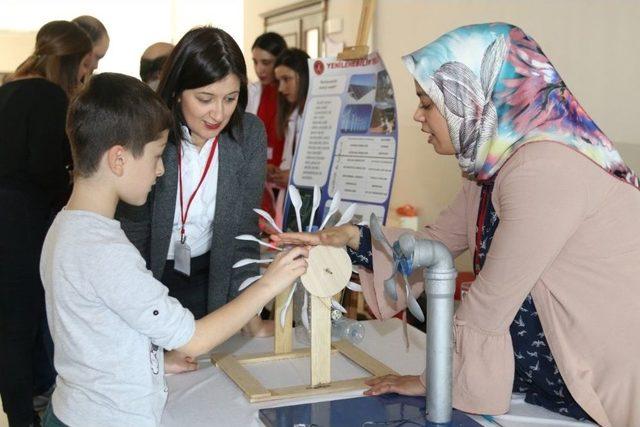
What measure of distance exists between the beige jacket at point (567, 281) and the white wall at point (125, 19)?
23.3 ft

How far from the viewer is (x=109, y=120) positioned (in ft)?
4.17

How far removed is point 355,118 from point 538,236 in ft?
6.08

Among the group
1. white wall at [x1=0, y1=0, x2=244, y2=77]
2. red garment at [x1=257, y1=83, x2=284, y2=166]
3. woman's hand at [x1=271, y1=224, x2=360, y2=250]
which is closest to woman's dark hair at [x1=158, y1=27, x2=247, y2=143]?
woman's hand at [x1=271, y1=224, x2=360, y2=250]

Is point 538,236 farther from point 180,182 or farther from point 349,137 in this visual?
point 349,137

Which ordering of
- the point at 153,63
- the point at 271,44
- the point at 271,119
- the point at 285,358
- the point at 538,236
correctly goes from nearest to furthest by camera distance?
the point at 538,236 < the point at 285,358 < the point at 153,63 < the point at 271,119 < the point at 271,44

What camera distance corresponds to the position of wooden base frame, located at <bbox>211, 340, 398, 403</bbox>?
1.47m

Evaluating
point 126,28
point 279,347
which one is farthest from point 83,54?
point 126,28

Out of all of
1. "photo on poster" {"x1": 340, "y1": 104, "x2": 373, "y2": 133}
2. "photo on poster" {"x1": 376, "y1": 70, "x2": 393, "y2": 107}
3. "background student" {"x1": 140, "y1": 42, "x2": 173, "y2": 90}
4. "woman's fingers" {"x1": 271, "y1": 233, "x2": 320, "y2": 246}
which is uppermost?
"background student" {"x1": 140, "y1": 42, "x2": 173, "y2": 90}

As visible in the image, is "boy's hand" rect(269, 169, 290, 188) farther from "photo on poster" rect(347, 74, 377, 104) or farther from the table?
the table

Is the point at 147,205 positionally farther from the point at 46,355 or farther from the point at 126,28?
the point at 126,28

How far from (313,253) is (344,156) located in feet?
5.20

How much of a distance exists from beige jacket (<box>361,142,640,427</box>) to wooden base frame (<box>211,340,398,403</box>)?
0.29 m

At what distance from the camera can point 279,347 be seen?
5.70 ft

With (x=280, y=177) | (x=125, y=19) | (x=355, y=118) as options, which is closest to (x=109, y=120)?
(x=355, y=118)
